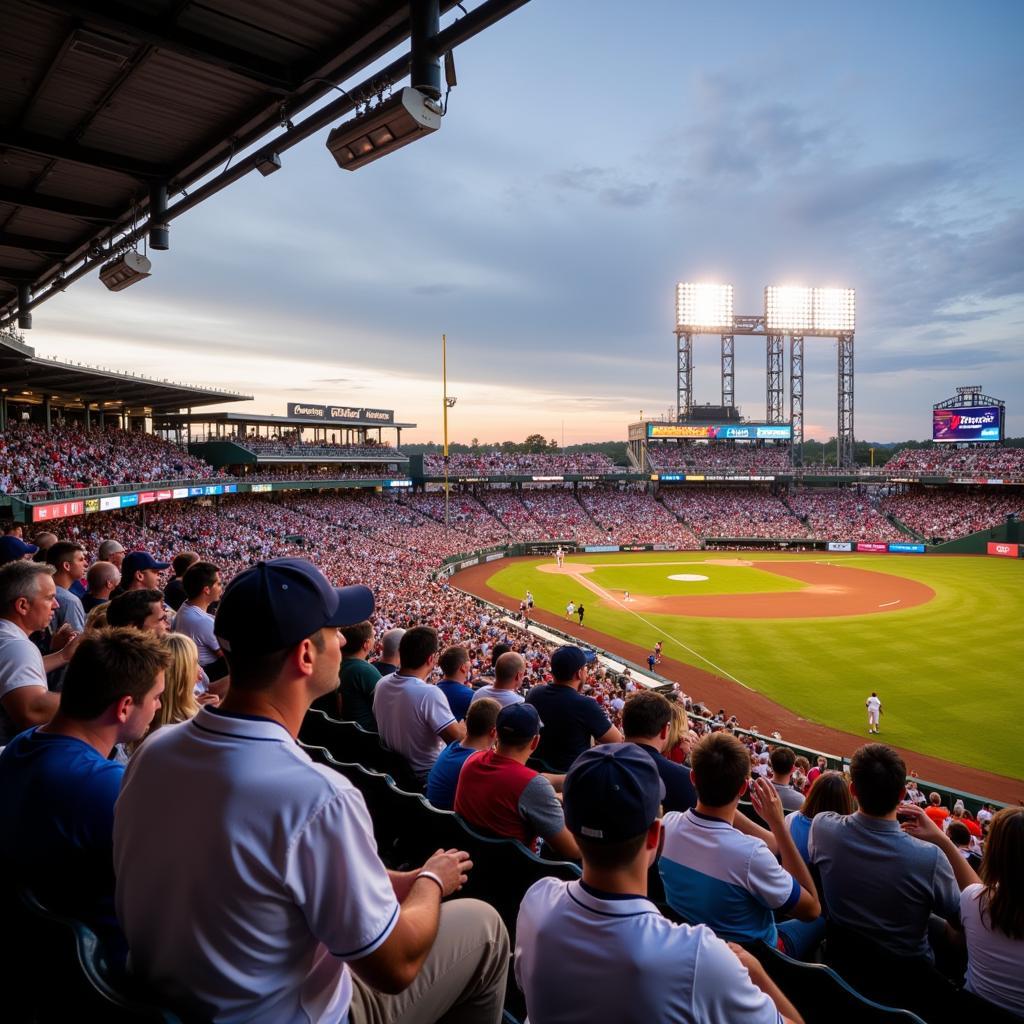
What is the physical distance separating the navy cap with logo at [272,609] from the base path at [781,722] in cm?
1641

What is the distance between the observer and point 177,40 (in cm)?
546

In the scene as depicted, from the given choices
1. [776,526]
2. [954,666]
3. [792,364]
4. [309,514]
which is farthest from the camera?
[792,364]

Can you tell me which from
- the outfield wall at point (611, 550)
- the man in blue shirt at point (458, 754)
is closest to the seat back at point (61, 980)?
the man in blue shirt at point (458, 754)

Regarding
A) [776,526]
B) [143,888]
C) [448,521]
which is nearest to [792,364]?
[776,526]

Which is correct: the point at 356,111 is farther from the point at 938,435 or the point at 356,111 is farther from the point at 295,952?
the point at 938,435

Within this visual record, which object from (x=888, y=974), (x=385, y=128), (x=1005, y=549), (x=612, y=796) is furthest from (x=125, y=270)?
(x=1005, y=549)

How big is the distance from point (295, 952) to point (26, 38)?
751cm

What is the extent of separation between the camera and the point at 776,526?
64.1 meters

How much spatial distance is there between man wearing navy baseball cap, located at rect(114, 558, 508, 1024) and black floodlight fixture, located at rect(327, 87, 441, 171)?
189 inches

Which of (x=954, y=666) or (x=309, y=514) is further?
(x=309, y=514)

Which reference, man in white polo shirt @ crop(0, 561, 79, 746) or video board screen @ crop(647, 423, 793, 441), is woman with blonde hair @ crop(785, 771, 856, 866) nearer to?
man in white polo shirt @ crop(0, 561, 79, 746)

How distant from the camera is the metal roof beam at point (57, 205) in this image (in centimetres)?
887

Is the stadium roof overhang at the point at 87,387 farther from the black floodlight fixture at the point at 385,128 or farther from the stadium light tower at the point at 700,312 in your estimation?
the stadium light tower at the point at 700,312

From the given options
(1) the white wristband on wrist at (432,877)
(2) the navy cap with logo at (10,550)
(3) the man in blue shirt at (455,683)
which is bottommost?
(3) the man in blue shirt at (455,683)
